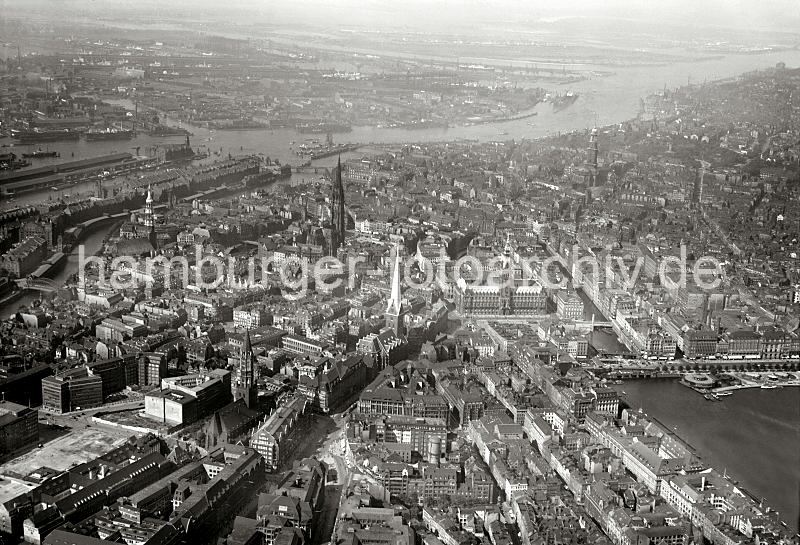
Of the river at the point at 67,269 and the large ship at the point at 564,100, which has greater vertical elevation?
the large ship at the point at 564,100

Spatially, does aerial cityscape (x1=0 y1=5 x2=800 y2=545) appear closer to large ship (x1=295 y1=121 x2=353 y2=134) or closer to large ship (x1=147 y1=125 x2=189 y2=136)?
large ship (x1=295 y1=121 x2=353 y2=134)

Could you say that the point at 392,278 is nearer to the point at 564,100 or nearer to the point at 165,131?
the point at 165,131

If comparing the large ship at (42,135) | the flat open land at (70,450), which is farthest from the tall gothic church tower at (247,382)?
the large ship at (42,135)

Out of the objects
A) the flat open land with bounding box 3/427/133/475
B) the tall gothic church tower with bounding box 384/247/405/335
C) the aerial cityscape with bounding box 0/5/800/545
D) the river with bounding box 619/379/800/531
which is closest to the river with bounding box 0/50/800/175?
the aerial cityscape with bounding box 0/5/800/545

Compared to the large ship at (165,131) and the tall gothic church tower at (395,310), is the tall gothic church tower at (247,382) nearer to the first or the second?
the tall gothic church tower at (395,310)

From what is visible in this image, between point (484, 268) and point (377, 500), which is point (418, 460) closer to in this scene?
point (377, 500)

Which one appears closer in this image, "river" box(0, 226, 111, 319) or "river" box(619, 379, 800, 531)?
"river" box(619, 379, 800, 531)
